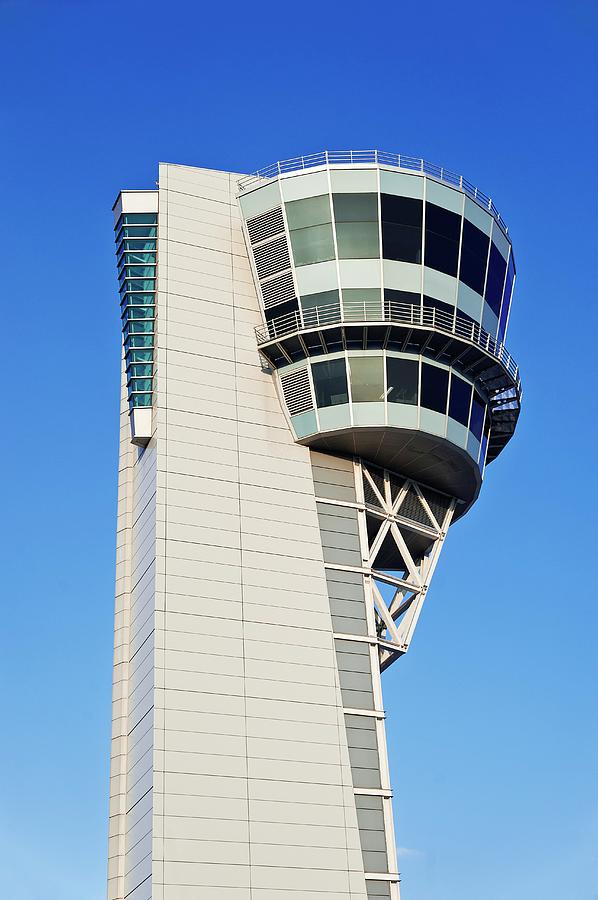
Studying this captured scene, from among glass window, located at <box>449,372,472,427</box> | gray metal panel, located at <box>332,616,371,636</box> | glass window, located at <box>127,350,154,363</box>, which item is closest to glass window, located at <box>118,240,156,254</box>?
glass window, located at <box>127,350,154,363</box>

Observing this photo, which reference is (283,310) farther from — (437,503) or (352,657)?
(352,657)

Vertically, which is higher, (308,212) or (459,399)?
(308,212)

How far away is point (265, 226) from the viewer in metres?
57.5

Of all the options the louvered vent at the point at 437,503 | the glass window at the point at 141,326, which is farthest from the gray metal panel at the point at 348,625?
the glass window at the point at 141,326

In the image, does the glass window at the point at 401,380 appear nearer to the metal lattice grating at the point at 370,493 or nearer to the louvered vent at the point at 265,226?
the metal lattice grating at the point at 370,493

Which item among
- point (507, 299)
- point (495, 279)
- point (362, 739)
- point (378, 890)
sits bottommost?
point (378, 890)

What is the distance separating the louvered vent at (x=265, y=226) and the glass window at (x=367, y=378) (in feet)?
22.7

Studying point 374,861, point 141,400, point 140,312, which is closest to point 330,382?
point 141,400

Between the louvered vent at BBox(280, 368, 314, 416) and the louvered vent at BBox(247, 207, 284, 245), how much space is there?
639cm

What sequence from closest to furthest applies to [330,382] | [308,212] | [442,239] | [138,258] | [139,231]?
[330,382] < [308,212] < [442,239] < [138,258] < [139,231]

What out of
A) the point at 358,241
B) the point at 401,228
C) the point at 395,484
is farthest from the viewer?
the point at 395,484

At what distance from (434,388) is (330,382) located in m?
4.53

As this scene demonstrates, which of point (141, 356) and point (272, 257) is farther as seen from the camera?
point (272, 257)

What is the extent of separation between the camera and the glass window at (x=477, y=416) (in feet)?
189
